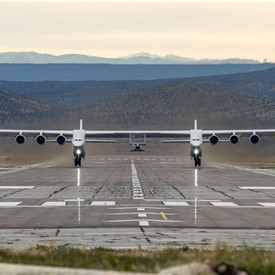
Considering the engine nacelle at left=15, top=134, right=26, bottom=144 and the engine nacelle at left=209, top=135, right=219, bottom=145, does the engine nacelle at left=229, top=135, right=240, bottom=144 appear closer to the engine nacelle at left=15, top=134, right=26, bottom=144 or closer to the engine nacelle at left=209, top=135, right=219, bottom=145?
the engine nacelle at left=209, top=135, right=219, bottom=145

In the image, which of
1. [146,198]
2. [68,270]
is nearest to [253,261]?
[68,270]

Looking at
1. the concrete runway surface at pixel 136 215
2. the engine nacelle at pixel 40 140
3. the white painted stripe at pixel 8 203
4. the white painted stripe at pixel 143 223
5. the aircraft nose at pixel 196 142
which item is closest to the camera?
the concrete runway surface at pixel 136 215

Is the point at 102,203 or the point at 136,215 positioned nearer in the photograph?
→ the point at 136,215

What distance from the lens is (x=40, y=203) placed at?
36594mm

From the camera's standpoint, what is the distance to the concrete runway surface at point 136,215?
22.7 metres

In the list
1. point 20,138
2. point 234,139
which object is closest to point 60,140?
point 20,138

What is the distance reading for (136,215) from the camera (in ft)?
99.1

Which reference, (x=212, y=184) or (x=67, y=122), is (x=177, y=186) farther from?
(x=67, y=122)

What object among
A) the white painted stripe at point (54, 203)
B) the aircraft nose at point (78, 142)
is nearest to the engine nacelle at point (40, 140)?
the aircraft nose at point (78, 142)

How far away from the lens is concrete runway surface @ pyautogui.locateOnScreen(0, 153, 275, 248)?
74.6ft

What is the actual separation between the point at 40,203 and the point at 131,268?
23232mm

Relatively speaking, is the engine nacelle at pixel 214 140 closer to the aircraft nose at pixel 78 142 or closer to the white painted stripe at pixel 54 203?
the aircraft nose at pixel 78 142

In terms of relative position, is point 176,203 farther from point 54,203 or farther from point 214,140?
point 214,140

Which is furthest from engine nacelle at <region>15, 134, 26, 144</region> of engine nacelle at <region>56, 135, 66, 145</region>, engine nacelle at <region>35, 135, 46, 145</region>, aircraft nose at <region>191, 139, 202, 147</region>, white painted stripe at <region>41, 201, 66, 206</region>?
white painted stripe at <region>41, 201, 66, 206</region>
